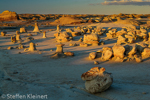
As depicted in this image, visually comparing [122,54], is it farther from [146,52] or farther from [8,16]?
[8,16]

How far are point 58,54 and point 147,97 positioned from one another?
7.81m

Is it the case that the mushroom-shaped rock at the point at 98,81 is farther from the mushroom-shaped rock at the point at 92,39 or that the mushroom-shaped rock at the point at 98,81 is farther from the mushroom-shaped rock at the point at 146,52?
the mushroom-shaped rock at the point at 92,39

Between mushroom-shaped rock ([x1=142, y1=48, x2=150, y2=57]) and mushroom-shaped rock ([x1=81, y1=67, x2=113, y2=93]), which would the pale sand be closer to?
mushroom-shaped rock ([x1=81, y1=67, x2=113, y2=93])

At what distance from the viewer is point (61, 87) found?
7113mm

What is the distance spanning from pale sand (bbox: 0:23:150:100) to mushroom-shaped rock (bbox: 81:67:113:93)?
20 centimetres

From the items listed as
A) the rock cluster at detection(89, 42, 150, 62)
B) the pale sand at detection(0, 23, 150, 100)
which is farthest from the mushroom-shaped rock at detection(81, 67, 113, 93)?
the rock cluster at detection(89, 42, 150, 62)

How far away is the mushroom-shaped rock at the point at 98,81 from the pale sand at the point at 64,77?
197 mm

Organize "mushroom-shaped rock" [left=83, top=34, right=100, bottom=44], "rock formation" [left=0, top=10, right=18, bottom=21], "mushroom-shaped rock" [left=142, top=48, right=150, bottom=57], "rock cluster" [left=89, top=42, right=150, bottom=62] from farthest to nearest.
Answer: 1. "rock formation" [left=0, top=10, right=18, bottom=21]
2. "mushroom-shaped rock" [left=83, top=34, right=100, bottom=44]
3. "mushroom-shaped rock" [left=142, top=48, right=150, bottom=57]
4. "rock cluster" [left=89, top=42, right=150, bottom=62]

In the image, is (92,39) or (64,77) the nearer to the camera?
(64,77)

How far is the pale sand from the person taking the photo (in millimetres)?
6199

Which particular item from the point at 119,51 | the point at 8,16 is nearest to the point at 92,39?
the point at 119,51

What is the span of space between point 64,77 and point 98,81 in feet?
8.65

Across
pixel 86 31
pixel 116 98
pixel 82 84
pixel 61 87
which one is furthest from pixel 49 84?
pixel 86 31

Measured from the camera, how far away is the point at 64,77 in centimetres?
855
